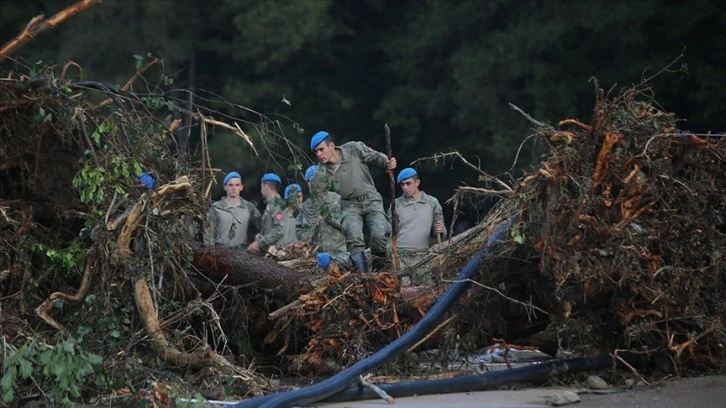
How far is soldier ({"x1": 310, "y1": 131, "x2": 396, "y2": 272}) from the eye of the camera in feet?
41.2

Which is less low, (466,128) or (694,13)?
(694,13)

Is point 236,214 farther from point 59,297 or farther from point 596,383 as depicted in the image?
point 596,383

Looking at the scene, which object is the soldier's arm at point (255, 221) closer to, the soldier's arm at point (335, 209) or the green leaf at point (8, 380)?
the soldier's arm at point (335, 209)

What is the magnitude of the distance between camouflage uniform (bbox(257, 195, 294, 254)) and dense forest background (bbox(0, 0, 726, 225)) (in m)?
7.46

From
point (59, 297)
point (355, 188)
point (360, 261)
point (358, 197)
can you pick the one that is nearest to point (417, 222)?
point (358, 197)

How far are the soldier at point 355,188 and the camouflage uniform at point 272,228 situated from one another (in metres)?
1.19

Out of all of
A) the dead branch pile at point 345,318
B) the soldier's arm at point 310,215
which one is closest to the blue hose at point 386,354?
the dead branch pile at point 345,318

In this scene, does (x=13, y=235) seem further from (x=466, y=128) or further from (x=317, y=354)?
(x=466, y=128)

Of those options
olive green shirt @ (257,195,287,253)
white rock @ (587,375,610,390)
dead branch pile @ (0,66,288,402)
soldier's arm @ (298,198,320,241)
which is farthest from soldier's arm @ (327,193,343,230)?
white rock @ (587,375,610,390)

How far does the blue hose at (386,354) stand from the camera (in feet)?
27.3

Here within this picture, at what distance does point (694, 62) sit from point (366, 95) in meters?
9.66

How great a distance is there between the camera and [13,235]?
959 cm

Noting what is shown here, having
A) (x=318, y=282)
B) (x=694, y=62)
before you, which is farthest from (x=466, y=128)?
(x=318, y=282)

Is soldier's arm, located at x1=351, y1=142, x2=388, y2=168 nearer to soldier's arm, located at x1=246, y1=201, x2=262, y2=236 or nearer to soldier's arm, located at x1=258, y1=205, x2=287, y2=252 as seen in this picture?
soldier's arm, located at x1=258, y1=205, x2=287, y2=252
